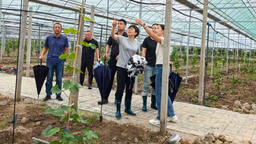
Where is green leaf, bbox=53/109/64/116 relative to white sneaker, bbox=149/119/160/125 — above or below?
above

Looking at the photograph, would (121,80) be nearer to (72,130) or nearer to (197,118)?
(72,130)

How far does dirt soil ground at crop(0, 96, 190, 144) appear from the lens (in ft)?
9.36

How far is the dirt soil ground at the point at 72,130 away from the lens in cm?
285

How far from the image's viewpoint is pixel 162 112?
316 centimetres

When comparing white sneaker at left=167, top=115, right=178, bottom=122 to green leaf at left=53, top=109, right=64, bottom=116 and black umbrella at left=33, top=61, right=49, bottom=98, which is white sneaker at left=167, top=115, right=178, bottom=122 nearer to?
green leaf at left=53, top=109, right=64, bottom=116

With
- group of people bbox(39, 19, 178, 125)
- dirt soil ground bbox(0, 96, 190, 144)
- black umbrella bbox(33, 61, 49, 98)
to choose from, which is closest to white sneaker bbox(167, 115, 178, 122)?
group of people bbox(39, 19, 178, 125)

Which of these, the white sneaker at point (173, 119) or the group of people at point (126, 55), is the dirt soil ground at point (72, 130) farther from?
the white sneaker at point (173, 119)

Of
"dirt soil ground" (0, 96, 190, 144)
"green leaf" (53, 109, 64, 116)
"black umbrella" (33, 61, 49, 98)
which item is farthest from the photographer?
"black umbrella" (33, 61, 49, 98)

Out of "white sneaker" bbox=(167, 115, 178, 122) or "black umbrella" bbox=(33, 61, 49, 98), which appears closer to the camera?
"white sneaker" bbox=(167, 115, 178, 122)

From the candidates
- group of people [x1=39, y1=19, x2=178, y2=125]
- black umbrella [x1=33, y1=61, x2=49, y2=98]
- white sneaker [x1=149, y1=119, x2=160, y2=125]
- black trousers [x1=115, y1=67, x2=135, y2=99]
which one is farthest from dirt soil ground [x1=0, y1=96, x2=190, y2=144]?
black umbrella [x1=33, y1=61, x2=49, y2=98]

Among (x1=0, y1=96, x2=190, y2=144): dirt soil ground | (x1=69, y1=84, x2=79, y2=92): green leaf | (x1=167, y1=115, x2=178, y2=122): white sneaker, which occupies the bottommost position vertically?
(x1=0, y1=96, x2=190, y2=144): dirt soil ground

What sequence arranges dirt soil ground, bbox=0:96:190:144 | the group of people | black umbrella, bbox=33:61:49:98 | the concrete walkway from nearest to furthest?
1. dirt soil ground, bbox=0:96:190:144
2. the concrete walkway
3. the group of people
4. black umbrella, bbox=33:61:49:98

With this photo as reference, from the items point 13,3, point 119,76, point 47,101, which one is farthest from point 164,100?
point 13,3

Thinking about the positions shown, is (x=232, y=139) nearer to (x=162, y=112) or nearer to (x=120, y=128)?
(x=162, y=112)
